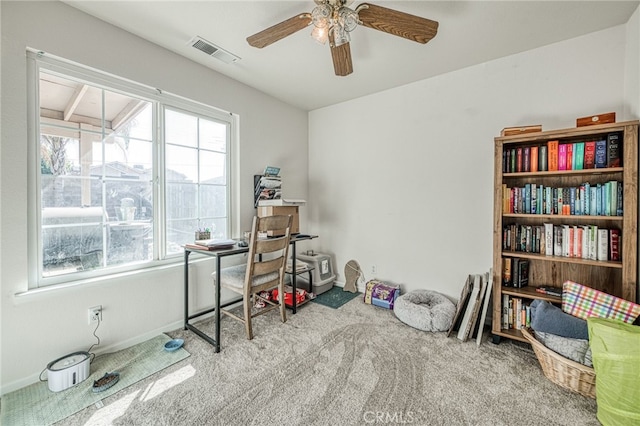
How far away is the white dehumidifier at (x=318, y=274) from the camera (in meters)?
3.16

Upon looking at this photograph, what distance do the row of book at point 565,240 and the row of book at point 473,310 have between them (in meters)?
0.35

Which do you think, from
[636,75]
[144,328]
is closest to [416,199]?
[636,75]

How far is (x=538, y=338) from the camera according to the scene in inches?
66.9

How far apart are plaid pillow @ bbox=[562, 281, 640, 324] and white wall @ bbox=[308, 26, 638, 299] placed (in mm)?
695

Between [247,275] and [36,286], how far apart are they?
129 cm

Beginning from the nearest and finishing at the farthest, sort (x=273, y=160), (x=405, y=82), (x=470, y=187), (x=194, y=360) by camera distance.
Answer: (x=194, y=360), (x=470, y=187), (x=405, y=82), (x=273, y=160)

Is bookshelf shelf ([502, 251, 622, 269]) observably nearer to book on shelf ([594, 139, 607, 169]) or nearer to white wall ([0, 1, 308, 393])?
book on shelf ([594, 139, 607, 169])

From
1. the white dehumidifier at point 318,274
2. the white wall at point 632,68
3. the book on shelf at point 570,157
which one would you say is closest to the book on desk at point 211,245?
the white dehumidifier at point 318,274

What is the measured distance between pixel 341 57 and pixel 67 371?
2.61 metres

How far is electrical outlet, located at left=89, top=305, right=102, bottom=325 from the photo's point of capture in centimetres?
181

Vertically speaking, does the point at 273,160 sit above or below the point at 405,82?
below

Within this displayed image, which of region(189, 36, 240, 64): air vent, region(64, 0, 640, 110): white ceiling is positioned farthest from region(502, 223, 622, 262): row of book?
region(189, 36, 240, 64): air vent

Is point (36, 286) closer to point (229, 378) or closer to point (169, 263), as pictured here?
point (169, 263)

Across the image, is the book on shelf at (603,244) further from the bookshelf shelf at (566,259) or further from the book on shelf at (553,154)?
the book on shelf at (553,154)
